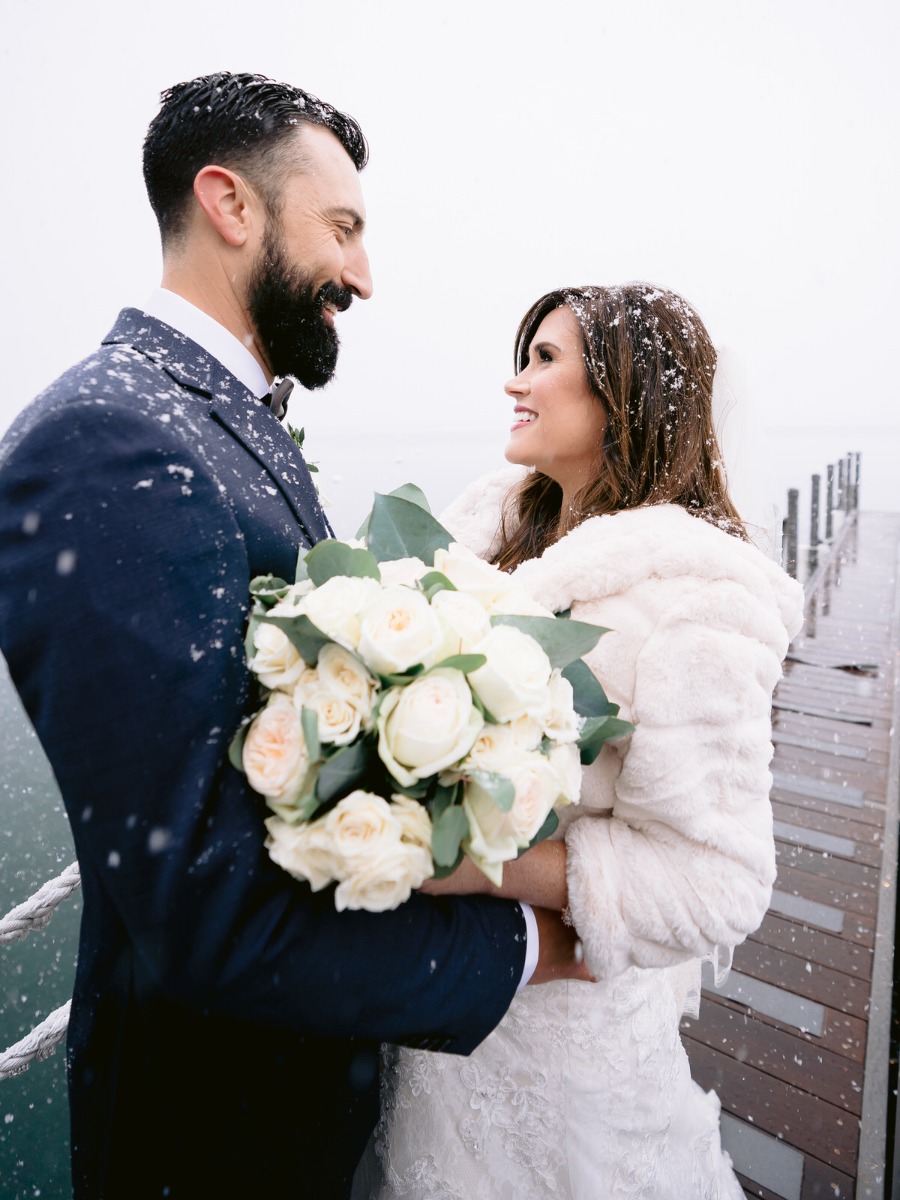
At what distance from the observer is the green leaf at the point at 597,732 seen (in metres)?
1.07

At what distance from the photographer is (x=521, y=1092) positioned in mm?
1468

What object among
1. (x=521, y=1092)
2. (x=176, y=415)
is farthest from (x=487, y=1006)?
(x=176, y=415)

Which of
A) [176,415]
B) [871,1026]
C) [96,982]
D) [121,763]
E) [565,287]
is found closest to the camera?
[121,763]

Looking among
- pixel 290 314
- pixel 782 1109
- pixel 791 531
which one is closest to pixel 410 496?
pixel 290 314

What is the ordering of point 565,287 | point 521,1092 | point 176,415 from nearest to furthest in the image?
point 176,415 < point 521,1092 < point 565,287

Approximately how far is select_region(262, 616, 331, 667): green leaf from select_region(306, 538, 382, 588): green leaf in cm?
11

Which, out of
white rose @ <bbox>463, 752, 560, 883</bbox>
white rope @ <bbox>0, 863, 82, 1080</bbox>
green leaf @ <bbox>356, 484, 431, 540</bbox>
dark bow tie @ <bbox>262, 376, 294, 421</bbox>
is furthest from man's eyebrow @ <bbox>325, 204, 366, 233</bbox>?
white rope @ <bbox>0, 863, 82, 1080</bbox>

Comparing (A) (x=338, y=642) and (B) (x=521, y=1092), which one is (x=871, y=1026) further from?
(A) (x=338, y=642)

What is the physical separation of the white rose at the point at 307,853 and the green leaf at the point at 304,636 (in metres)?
0.21

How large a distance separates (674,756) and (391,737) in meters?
0.64

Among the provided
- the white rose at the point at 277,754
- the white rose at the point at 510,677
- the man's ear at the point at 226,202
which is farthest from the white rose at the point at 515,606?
the man's ear at the point at 226,202

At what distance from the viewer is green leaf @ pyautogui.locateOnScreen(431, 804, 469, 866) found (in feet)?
2.76

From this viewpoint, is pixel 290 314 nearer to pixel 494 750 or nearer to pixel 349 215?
pixel 349 215

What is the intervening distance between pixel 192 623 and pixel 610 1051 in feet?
4.38
